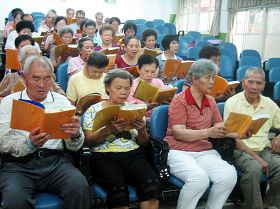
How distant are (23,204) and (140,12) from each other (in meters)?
12.9

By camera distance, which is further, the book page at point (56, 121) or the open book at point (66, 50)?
the open book at point (66, 50)

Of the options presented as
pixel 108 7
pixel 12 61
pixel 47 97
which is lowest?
pixel 47 97

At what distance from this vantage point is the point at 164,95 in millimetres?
3156

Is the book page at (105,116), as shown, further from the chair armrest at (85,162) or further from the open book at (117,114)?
the chair armrest at (85,162)

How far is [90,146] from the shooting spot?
241 cm

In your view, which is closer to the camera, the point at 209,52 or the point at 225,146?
the point at 225,146

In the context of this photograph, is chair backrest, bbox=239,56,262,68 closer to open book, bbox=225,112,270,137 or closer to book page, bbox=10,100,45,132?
open book, bbox=225,112,270,137

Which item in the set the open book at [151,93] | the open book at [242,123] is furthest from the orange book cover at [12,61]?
the open book at [242,123]

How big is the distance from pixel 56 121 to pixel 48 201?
44 centimetres

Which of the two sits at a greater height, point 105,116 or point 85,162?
point 105,116

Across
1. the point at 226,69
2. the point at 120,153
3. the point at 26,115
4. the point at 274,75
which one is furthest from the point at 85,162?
the point at 226,69

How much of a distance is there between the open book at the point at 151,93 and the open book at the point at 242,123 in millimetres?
853

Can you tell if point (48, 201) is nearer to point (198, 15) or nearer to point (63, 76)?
point (63, 76)

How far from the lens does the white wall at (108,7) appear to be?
41.6 ft
